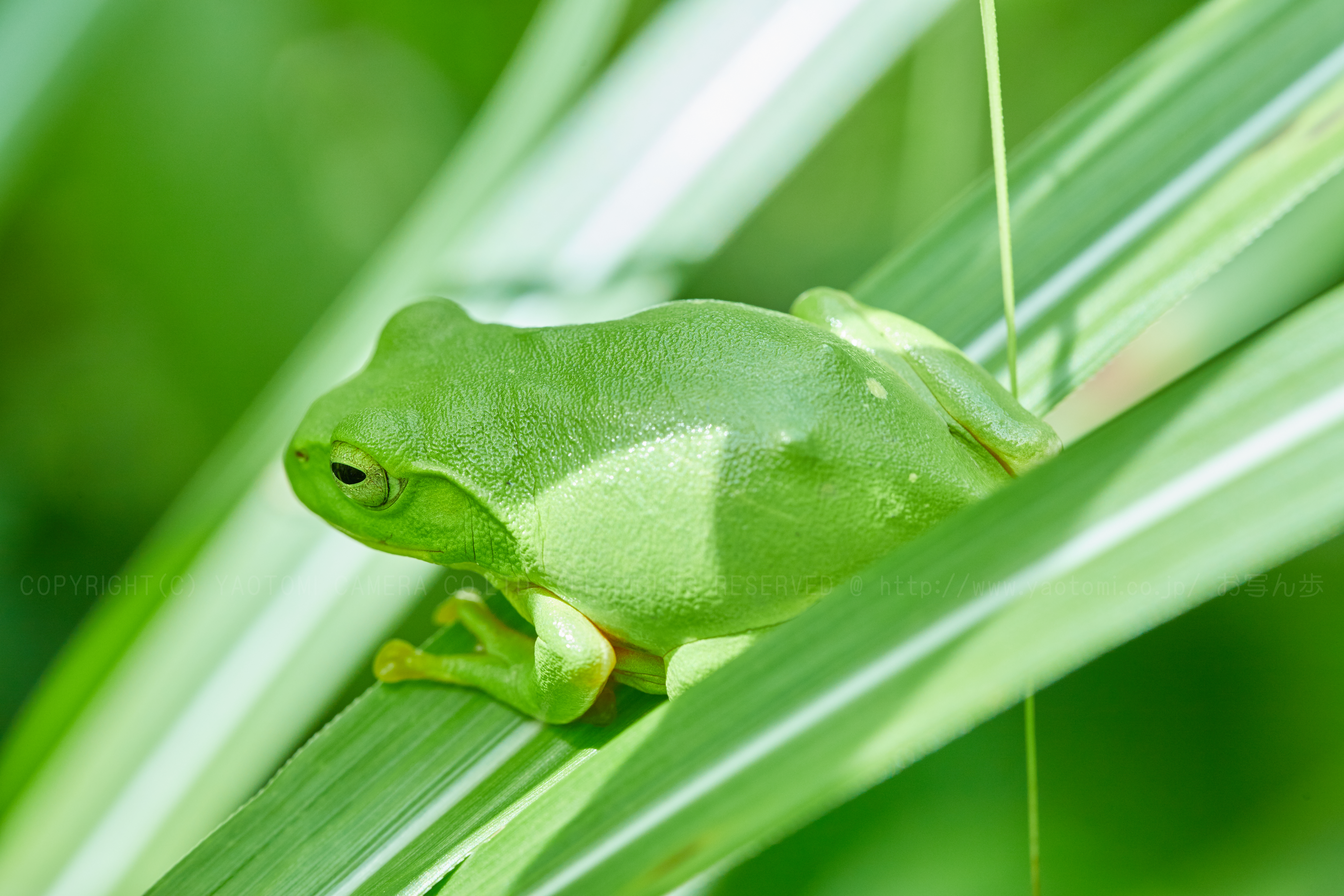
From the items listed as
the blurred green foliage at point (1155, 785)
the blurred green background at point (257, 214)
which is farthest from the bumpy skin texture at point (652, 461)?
the blurred green background at point (257, 214)

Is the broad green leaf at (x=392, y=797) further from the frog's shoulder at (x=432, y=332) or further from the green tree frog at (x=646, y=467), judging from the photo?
the frog's shoulder at (x=432, y=332)

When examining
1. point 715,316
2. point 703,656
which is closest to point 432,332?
point 715,316

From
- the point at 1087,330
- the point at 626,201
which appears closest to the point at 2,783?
the point at 626,201

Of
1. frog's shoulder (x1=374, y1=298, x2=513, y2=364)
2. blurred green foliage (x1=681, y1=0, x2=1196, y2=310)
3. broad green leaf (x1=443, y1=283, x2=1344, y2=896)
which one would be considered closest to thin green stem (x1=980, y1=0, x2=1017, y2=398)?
broad green leaf (x1=443, y1=283, x2=1344, y2=896)

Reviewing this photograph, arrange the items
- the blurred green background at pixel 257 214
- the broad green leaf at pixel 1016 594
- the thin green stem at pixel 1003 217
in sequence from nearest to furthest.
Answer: the broad green leaf at pixel 1016 594, the thin green stem at pixel 1003 217, the blurred green background at pixel 257 214

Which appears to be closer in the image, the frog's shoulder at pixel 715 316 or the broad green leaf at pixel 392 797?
the broad green leaf at pixel 392 797

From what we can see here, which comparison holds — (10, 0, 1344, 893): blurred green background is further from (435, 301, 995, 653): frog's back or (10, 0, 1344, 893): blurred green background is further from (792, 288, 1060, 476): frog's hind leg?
(435, 301, 995, 653): frog's back
